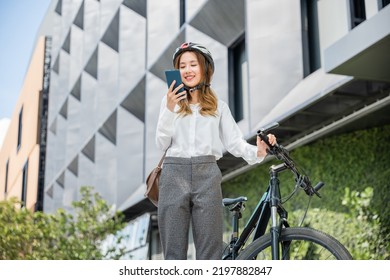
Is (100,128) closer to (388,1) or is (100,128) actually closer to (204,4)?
(204,4)

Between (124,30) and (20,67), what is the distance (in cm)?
1112

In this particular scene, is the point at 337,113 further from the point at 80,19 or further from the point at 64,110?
the point at 64,110

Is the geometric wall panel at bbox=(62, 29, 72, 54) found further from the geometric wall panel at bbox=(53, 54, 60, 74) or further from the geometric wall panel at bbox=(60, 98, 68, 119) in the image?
the geometric wall panel at bbox=(60, 98, 68, 119)

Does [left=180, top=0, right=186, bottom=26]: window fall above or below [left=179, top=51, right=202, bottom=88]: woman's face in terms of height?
above

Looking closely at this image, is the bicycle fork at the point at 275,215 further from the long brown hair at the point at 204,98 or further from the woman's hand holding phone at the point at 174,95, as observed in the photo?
the woman's hand holding phone at the point at 174,95

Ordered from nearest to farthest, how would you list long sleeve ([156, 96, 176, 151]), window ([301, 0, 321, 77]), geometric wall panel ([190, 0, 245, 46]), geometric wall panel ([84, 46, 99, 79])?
1. long sleeve ([156, 96, 176, 151])
2. window ([301, 0, 321, 77])
3. geometric wall panel ([190, 0, 245, 46])
4. geometric wall panel ([84, 46, 99, 79])

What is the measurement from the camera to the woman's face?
4402mm

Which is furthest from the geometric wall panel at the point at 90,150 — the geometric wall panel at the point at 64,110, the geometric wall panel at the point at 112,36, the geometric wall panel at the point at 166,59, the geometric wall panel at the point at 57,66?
the geometric wall panel at the point at 166,59

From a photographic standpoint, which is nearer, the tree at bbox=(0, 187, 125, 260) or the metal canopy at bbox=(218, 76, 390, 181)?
the metal canopy at bbox=(218, 76, 390, 181)

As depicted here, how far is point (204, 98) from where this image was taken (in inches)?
176

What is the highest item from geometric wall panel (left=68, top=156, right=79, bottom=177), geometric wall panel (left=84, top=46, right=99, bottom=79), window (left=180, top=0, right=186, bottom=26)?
geometric wall panel (left=84, top=46, right=99, bottom=79)

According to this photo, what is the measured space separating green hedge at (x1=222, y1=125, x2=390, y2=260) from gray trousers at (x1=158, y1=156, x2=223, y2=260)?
7230 mm

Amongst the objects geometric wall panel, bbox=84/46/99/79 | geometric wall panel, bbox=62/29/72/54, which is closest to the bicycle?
geometric wall panel, bbox=84/46/99/79

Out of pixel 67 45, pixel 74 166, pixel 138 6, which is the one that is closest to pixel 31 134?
pixel 74 166
